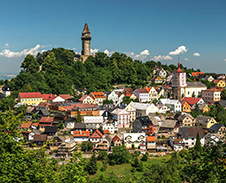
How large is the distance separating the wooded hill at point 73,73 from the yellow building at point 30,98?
2828 millimetres

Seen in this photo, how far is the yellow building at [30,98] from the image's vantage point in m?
39.4

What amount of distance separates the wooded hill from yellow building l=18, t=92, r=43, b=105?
2.83 meters

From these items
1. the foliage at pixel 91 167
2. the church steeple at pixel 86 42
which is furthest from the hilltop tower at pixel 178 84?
the foliage at pixel 91 167

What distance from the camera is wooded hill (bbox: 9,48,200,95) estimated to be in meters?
45.2

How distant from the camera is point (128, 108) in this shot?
122 ft

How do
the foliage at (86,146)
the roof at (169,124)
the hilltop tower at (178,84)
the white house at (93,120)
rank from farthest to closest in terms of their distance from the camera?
the hilltop tower at (178,84), the roof at (169,124), the white house at (93,120), the foliage at (86,146)

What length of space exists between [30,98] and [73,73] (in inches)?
506

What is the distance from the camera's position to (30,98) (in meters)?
39.8

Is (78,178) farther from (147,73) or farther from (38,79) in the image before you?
(147,73)

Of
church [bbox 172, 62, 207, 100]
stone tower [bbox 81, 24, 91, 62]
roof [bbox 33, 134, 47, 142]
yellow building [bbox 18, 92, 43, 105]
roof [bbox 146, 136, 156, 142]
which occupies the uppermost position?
stone tower [bbox 81, 24, 91, 62]

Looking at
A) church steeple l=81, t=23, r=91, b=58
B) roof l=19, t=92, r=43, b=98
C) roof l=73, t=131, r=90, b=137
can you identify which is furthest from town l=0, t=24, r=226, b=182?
church steeple l=81, t=23, r=91, b=58

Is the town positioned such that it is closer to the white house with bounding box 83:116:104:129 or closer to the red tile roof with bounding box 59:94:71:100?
the white house with bounding box 83:116:104:129

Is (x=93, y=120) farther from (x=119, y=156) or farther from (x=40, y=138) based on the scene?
(x=119, y=156)

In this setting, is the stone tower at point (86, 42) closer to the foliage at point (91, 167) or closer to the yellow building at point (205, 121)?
the yellow building at point (205, 121)
